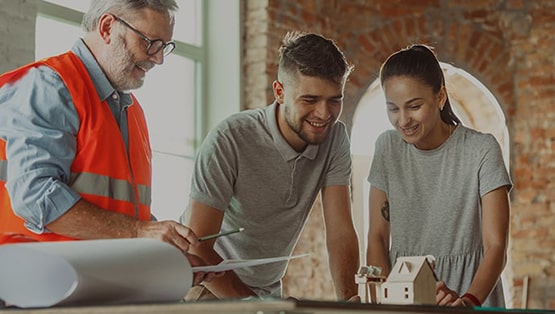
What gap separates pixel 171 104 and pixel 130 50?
10.8 feet

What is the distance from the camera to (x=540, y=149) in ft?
21.7

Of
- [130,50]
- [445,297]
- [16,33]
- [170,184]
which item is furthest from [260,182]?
[170,184]

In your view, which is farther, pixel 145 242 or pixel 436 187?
pixel 436 187

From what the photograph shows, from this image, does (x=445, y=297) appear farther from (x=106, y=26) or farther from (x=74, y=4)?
(x=74, y=4)

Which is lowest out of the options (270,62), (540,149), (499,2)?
(540,149)

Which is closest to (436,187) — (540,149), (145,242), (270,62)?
(145,242)

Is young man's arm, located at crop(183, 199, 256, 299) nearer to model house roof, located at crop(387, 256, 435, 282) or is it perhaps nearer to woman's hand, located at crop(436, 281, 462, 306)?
woman's hand, located at crop(436, 281, 462, 306)

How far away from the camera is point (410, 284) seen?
1.96m

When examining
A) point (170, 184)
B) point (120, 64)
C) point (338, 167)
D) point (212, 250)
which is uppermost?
point (120, 64)

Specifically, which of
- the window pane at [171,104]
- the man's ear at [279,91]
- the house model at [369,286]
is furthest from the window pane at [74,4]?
the house model at [369,286]

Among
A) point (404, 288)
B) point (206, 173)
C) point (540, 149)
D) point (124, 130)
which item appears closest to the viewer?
point (404, 288)

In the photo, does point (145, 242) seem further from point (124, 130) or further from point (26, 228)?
point (124, 130)

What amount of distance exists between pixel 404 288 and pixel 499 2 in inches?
204

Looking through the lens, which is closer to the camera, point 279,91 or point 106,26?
point 106,26
